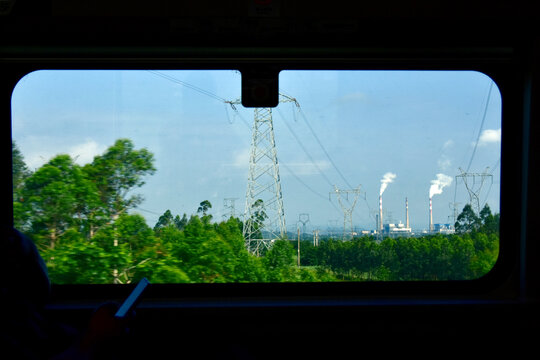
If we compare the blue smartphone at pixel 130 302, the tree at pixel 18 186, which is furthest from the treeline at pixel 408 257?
the tree at pixel 18 186

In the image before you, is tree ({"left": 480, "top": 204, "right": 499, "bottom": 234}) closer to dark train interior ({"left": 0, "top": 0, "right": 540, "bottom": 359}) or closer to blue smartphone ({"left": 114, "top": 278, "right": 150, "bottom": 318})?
dark train interior ({"left": 0, "top": 0, "right": 540, "bottom": 359})

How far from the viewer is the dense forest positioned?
7.14 feet

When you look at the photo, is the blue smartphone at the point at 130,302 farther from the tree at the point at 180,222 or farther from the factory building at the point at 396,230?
the factory building at the point at 396,230

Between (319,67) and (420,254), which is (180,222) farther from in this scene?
(420,254)

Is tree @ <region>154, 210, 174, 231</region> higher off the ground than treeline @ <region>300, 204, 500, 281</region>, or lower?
higher

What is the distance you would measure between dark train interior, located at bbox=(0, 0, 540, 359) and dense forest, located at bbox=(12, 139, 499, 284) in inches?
3.2

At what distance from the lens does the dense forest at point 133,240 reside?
2.18m

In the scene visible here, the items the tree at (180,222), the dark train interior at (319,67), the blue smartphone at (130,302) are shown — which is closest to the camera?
the blue smartphone at (130,302)

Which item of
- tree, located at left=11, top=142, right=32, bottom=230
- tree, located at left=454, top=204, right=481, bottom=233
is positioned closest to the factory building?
tree, located at left=454, top=204, right=481, bottom=233

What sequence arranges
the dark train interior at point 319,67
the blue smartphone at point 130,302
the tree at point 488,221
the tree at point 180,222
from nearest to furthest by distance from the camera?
the blue smartphone at point 130,302 < the dark train interior at point 319,67 < the tree at point 180,222 < the tree at point 488,221

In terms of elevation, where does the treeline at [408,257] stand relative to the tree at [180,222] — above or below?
below

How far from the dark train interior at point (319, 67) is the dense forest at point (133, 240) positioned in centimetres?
8

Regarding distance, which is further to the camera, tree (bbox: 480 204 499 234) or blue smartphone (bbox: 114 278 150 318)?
tree (bbox: 480 204 499 234)

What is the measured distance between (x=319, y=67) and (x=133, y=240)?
1379 millimetres
